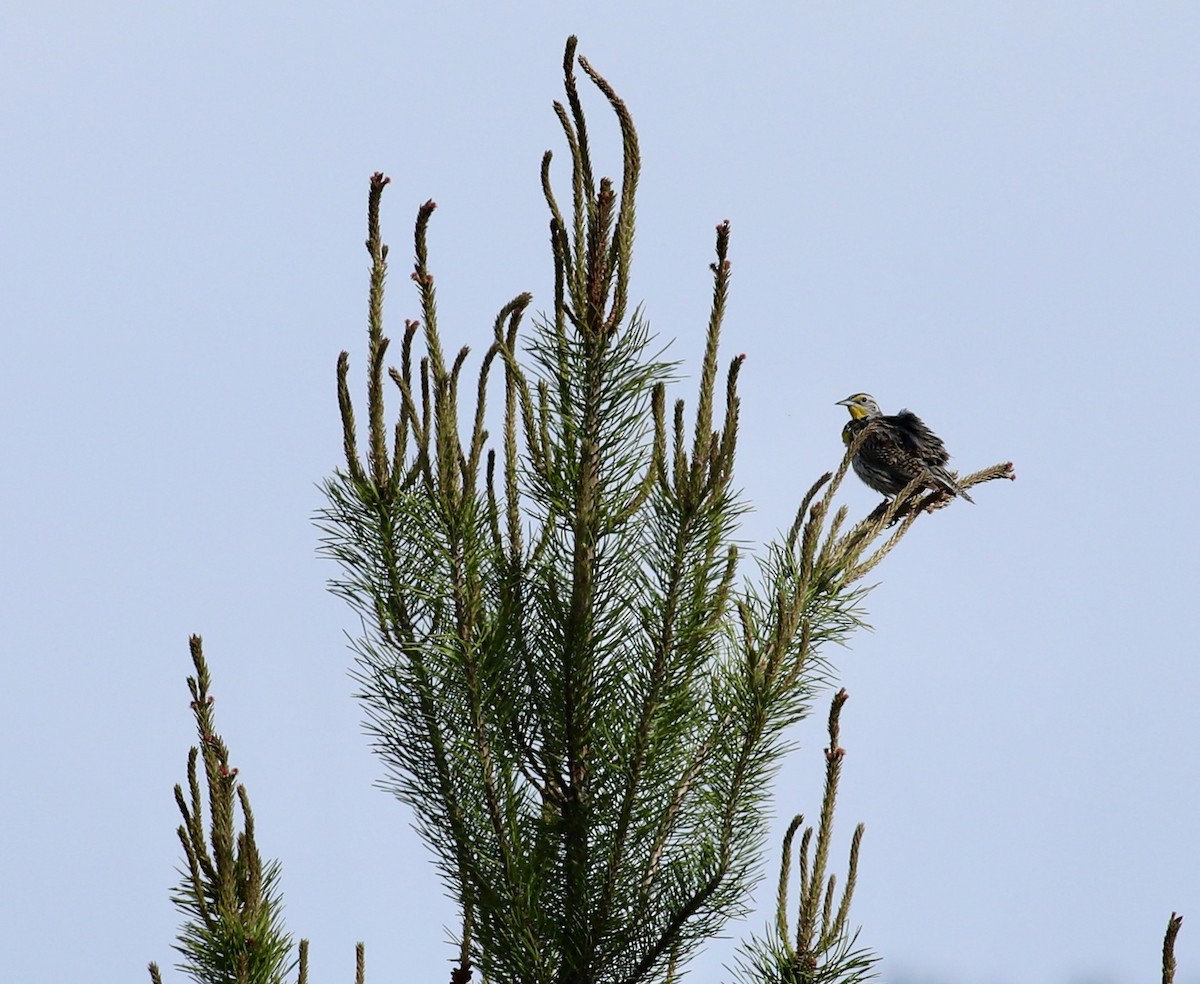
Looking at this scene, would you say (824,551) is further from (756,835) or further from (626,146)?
(626,146)

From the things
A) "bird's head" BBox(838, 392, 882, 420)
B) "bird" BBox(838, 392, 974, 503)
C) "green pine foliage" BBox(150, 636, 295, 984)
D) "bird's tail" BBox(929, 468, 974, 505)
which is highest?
"bird's head" BBox(838, 392, 882, 420)

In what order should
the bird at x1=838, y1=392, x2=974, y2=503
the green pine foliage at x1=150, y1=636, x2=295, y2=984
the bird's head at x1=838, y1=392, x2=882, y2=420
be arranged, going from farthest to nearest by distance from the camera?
the bird's head at x1=838, y1=392, x2=882, y2=420
the bird at x1=838, y1=392, x2=974, y2=503
the green pine foliage at x1=150, y1=636, x2=295, y2=984

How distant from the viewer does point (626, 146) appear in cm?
297

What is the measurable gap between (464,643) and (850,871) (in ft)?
3.63

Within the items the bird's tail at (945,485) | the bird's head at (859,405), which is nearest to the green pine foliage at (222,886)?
the bird's tail at (945,485)

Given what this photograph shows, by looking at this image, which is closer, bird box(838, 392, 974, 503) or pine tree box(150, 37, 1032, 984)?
pine tree box(150, 37, 1032, 984)

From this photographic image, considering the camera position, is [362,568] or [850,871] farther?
[362,568]

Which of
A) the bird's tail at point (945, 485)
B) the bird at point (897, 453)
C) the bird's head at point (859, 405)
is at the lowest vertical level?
the bird's tail at point (945, 485)

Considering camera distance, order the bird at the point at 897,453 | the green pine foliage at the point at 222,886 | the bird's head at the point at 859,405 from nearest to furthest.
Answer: the green pine foliage at the point at 222,886, the bird at the point at 897,453, the bird's head at the point at 859,405

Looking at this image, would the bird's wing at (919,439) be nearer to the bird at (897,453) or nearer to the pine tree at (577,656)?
the bird at (897,453)

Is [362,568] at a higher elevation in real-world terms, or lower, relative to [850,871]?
higher

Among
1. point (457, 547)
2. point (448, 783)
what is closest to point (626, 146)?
point (457, 547)

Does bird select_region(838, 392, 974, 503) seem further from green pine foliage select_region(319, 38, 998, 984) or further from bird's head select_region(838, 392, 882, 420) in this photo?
green pine foliage select_region(319, 38, 998, 984)

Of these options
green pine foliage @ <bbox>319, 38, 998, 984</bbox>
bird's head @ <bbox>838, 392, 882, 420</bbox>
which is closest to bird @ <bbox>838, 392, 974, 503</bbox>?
bird's head @ <bbox>838, 392, 882, 420</bbox>
